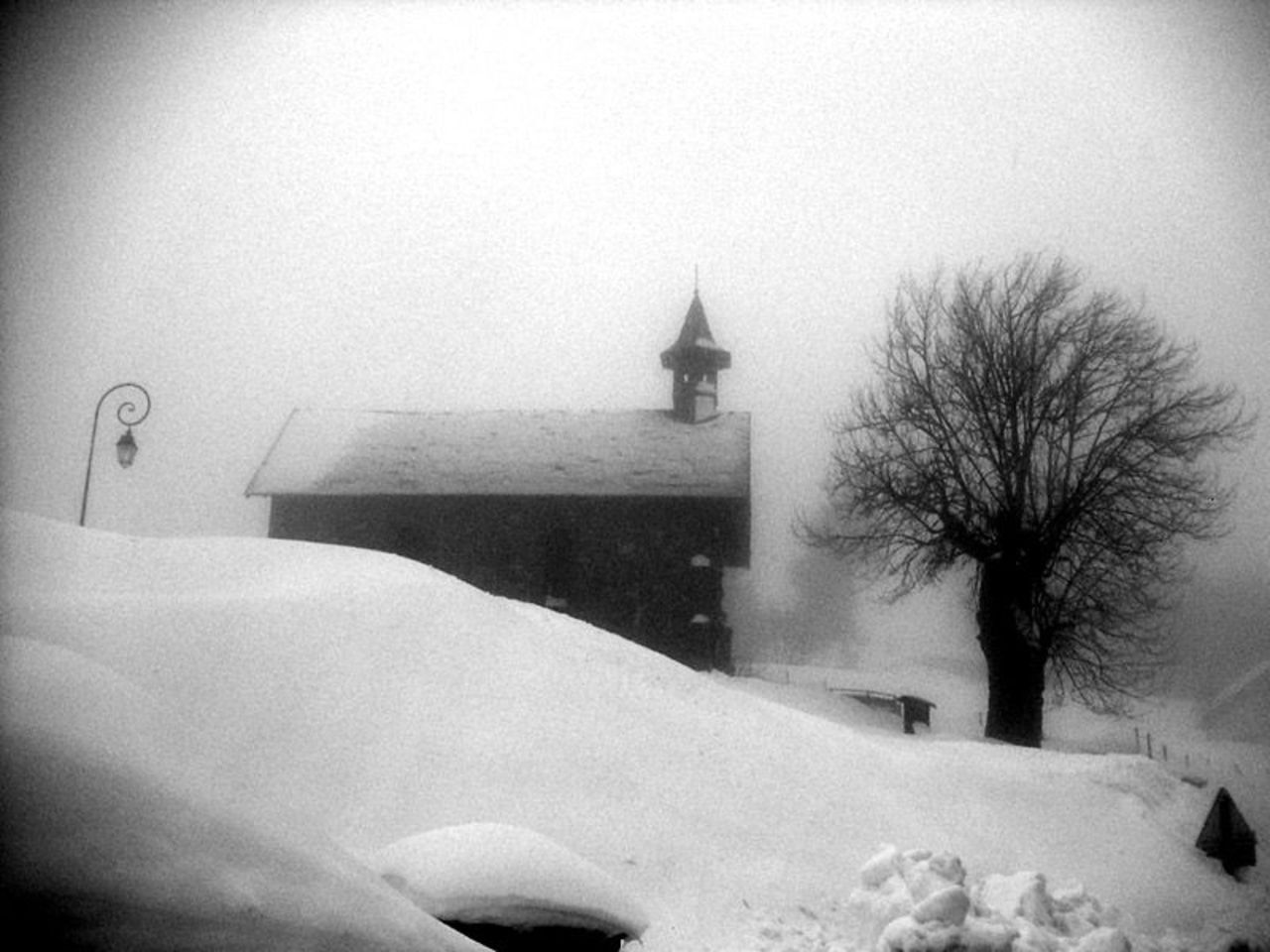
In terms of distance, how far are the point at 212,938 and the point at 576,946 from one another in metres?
2.72

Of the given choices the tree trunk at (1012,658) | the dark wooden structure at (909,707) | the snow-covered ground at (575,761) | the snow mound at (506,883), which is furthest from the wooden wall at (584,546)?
the snow mound at (506,883)

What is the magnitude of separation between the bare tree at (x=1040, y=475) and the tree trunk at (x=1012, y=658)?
1.2 inches

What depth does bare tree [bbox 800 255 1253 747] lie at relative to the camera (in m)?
18.4

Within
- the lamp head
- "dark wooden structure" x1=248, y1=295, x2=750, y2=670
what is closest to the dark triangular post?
"dark wooden structure" x1=248, y1=295, x2=750, y2=670

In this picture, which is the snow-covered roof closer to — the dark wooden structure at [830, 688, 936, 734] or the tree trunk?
the dark wooden structure at [830, 688, 936, 734]

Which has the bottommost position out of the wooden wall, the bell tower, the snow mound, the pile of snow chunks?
the pile of snow chunks

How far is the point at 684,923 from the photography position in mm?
6887

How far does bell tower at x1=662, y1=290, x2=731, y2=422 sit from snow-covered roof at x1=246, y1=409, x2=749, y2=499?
0.73 meters

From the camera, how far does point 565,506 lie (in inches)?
1152

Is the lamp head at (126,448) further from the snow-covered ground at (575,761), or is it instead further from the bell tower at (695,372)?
the bell tower at (695,372)

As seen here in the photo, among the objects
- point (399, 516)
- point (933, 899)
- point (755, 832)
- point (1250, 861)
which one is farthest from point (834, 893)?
point (399, 516)

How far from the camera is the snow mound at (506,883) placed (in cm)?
415

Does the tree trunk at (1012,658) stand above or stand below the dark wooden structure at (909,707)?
above

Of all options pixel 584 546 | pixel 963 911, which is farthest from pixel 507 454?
pixel 963 911
